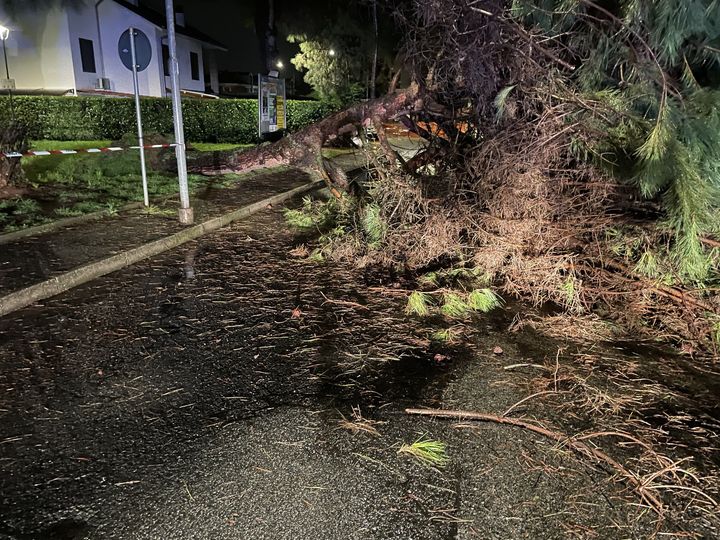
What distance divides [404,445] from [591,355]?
209 centimetres

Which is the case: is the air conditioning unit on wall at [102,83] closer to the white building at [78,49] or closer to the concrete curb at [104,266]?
the white building at [78,49]

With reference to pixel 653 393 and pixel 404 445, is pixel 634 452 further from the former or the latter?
pixel 404 445

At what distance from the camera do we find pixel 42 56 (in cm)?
2317

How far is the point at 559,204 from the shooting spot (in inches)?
212

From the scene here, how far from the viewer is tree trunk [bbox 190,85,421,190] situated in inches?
314

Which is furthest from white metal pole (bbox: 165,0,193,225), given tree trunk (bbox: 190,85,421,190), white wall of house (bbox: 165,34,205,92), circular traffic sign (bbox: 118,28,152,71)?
white wall of house (bbox: 165,34,205,92)

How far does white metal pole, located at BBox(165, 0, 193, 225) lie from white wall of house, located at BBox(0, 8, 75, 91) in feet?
63.3

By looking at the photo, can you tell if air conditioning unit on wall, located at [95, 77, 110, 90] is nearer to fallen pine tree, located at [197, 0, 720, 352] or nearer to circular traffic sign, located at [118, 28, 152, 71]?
circular traffic sign, located at [118, 28, 152, 71]

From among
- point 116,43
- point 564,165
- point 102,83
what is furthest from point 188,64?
point 564,165

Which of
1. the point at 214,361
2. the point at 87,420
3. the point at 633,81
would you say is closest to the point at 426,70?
the point at 633,81

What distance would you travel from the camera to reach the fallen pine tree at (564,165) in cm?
364

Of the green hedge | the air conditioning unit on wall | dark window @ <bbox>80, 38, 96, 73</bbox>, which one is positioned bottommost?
the green hedge

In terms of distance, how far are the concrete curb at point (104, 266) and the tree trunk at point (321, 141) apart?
1.47m

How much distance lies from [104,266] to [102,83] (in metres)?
22.6
